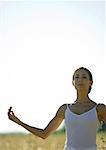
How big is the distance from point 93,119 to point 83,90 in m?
0.23

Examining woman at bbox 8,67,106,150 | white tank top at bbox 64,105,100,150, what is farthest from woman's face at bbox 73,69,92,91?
white tank top at bbox 64,105,100,150

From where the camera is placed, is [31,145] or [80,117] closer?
[80,117]

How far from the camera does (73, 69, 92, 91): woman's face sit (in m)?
4.26

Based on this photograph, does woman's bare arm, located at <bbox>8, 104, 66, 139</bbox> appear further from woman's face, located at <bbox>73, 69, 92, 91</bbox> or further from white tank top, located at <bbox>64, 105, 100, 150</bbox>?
woman's face, located at <bbox>73, 69, 92, 91</bbox>

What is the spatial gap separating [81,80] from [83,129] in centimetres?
37

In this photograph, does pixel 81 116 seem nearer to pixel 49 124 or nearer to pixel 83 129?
pixel 83 129

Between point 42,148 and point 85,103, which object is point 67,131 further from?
point 42,148

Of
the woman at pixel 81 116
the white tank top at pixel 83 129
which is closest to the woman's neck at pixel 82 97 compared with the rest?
the woman at pixel 81 116

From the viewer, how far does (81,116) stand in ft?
13.9

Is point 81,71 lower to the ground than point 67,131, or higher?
higher

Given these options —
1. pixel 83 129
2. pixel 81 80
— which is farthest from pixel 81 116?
pixel 81 80

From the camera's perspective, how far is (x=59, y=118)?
14.2 feet

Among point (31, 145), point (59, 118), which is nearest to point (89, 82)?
point (59, 118)

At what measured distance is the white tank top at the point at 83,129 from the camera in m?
4.21
